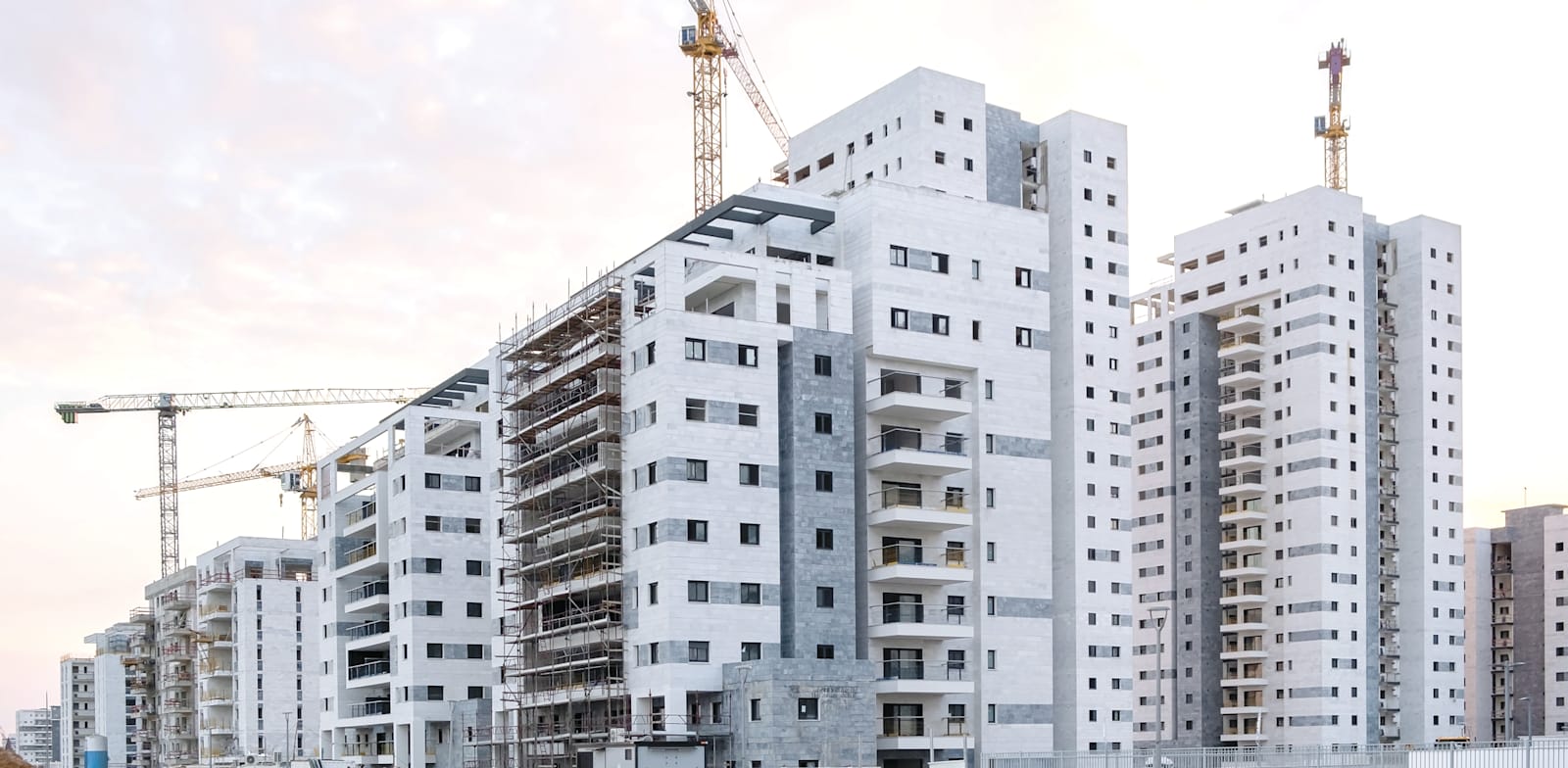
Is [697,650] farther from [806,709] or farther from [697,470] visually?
[697,470]

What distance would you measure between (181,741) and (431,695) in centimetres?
7787

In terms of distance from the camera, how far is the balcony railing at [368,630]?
122250 millimetres

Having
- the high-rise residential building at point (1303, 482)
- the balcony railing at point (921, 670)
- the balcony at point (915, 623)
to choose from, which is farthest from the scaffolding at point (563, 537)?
the high-rise residential building at point (1303, 482)

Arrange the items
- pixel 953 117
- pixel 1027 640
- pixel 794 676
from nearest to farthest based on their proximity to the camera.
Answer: pixel 794 676 < pixel 1027 640 < pixel 953 117

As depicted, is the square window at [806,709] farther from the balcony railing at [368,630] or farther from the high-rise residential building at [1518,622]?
the high-rise residential building at [1518,622]

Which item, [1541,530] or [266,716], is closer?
[266,716]

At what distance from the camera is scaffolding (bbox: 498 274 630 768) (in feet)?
301

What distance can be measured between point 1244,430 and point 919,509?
53746mm

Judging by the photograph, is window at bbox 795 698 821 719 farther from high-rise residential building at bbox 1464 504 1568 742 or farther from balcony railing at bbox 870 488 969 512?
high-rise residential building at bbox 1464 504 1568 742

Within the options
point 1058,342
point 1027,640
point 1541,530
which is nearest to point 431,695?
point 1027,640

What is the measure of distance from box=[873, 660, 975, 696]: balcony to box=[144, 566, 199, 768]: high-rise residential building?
330 feet

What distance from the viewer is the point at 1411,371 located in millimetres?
142625

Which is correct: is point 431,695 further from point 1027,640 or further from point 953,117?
point 953,117

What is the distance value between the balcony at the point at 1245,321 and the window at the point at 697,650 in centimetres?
7091
